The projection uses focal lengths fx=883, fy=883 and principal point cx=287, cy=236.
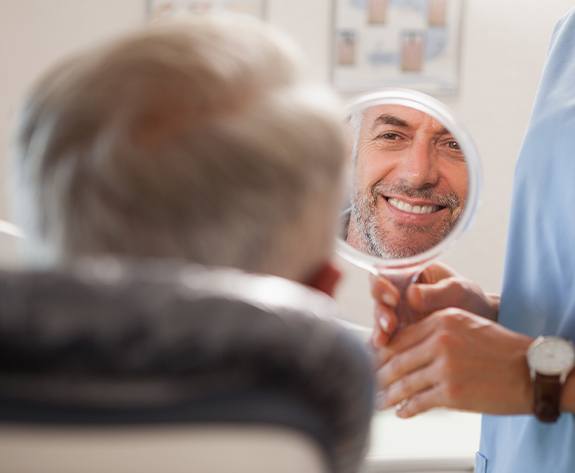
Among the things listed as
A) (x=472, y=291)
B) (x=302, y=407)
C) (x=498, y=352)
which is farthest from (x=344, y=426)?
(x=472, y=291)

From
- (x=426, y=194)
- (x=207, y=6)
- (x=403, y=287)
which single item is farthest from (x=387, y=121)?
A: (x=207, y=6)

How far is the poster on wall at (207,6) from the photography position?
327 centimetres

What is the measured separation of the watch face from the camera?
3.13 feet

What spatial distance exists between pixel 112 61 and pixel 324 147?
128mm

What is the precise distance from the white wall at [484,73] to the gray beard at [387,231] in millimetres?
2253

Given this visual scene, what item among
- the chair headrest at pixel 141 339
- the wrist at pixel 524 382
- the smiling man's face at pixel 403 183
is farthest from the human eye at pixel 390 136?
the chair headrest at pixel 141 339

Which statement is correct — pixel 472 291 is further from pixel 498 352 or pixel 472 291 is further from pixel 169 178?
pixel 169 178

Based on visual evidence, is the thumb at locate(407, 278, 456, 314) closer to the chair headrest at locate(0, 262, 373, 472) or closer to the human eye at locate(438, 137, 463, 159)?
the human eye at locate(438, 137, 463, 159)

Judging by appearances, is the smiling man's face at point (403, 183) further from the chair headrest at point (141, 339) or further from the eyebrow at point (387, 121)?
the chair headrest at point (141, 339)

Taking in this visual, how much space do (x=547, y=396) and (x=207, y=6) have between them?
8.66 feet

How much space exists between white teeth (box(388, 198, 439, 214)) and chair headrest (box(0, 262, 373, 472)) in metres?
0.65

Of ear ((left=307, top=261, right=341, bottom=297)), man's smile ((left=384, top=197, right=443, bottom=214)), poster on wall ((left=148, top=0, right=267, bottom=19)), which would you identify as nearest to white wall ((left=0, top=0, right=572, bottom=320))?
poster on wall ((left=148, top=0, right=267, bottom=19))

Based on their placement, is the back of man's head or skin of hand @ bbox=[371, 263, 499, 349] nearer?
the back of man's head

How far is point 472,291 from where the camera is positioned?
1.14 m
